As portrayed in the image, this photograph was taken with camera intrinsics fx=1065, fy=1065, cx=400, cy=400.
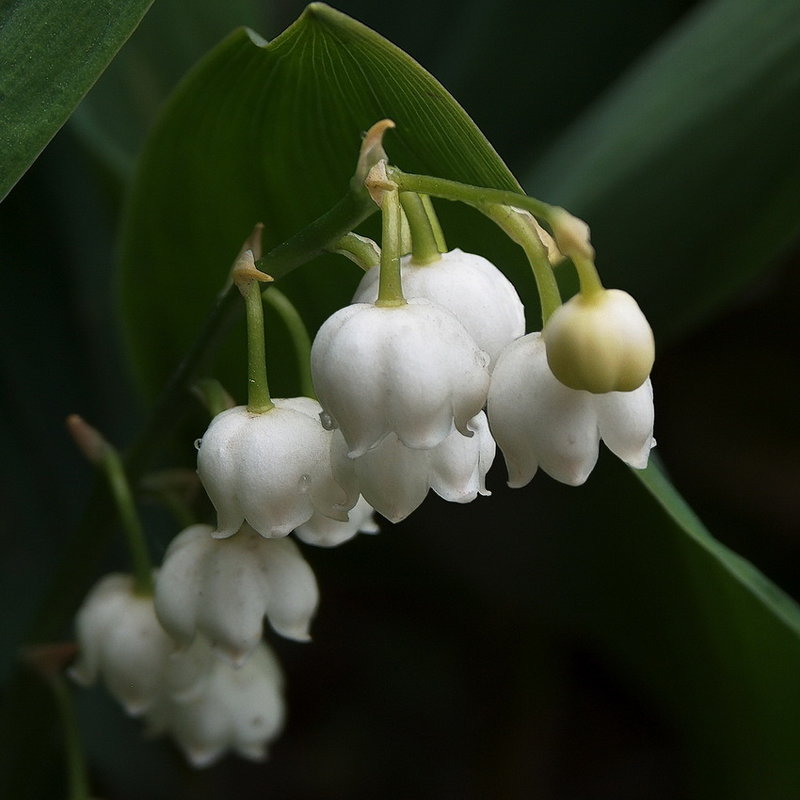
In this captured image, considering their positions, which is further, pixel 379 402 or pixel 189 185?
pixel 189 185

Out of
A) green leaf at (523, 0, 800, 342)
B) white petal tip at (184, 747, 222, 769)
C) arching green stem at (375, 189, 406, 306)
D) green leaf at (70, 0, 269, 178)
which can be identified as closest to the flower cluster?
arching green stem at (375, 189, 406, 306)

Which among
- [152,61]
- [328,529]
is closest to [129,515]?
[328,529]

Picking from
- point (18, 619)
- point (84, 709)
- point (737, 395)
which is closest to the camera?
point (18, 619)

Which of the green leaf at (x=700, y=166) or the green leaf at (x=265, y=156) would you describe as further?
the green leaf at (x=700, y=166)

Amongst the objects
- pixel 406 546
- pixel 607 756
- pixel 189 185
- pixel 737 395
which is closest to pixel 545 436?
pixel 189 185

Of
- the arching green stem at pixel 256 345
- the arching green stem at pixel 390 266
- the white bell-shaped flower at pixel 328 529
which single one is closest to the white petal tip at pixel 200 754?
the white bell-shaped flower at pixel 328 529

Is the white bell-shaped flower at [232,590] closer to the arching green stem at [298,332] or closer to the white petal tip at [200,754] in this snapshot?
the arching green stem at [298,332]

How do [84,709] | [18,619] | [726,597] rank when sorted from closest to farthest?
[726,597]
[18,619]
[84,709]

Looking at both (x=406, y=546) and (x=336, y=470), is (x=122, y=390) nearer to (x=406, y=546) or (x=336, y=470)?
(x=406, y=546)

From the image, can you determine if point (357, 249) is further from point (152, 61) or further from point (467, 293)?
point (152, 61)
